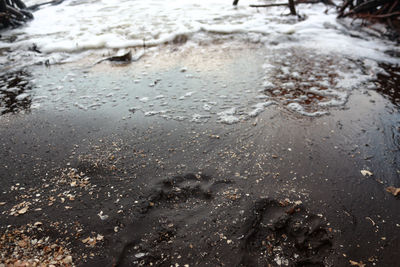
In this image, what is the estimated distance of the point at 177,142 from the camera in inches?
105

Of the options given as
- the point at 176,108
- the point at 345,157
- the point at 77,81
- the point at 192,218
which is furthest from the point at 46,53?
the point at 345,157

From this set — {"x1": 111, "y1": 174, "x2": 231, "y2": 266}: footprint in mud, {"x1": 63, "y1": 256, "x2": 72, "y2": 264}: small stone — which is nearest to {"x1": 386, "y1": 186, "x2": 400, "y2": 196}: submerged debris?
{"x1": 111, "y1": 174, "x2": 231, "y2": 266}: footprint in mud

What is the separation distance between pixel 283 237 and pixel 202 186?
757 millimetres

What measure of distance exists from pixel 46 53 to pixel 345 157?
6162 mm

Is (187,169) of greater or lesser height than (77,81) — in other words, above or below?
below

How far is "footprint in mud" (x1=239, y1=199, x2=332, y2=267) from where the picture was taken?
1.59m

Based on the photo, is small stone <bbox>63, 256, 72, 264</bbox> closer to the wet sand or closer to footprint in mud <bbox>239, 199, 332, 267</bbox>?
the wet sand

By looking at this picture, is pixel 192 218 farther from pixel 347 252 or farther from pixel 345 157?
pixel 345 157

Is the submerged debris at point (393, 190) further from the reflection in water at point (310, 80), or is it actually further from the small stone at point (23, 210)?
the small stone at point (23, 210)

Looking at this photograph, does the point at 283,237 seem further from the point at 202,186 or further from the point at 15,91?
the point at 15,91

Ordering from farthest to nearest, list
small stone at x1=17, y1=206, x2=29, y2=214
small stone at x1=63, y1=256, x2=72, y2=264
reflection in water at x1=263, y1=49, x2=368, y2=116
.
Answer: reflection in water at x1=263, y1=49, x2=368, y2=116
small stone at x1=17, y1=206, x2=29, y2=214
small stone at x1=63, y1=256, x2=72, y2=264

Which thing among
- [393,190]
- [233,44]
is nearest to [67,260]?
[393,190]

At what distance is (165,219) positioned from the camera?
1.84m

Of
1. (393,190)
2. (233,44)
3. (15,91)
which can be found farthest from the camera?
(233,44)
